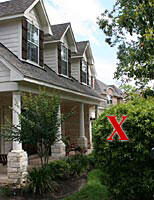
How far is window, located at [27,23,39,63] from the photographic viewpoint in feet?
34.2

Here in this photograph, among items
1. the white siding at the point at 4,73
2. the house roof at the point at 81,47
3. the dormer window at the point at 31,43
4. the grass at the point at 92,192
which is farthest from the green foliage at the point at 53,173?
the house roof at the point at 81,47

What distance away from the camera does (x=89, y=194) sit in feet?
21.1

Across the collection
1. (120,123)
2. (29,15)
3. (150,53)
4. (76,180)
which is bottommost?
(76,180)

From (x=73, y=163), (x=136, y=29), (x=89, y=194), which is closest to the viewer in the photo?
(x=89, y=194)

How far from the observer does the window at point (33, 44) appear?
10.4 metres

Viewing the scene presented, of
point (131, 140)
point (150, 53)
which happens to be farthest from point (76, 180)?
point (150, 53)

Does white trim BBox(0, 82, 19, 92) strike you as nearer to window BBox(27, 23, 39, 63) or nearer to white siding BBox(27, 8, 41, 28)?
window BBox(27, 23, 39, 63)

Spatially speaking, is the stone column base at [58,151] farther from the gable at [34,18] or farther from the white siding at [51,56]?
the gable at [34,18]

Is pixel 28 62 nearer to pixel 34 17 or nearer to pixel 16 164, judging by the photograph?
pixel 34 17

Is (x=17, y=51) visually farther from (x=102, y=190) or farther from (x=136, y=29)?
(x=102, y=190)

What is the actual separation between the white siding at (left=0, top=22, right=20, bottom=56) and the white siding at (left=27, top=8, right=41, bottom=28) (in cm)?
100

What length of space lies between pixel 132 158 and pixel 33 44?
7.62m

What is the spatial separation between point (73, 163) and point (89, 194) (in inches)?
105

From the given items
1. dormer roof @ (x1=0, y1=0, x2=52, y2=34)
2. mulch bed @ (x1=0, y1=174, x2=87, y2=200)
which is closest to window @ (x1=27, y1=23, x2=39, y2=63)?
dormer roof @ (x1=0, y1=0, x2=52, y2=34)
